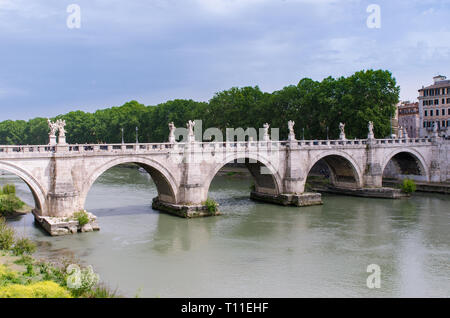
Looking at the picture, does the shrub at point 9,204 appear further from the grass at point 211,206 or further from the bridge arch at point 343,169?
the bridge arch at point 343,169

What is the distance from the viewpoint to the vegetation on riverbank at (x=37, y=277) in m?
11.4

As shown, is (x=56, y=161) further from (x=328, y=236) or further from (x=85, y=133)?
(x=85, y=133)

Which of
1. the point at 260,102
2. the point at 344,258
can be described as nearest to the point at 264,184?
the point at 344,258

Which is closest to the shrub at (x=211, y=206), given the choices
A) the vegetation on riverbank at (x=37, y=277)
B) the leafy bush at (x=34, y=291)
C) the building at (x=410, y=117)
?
the vegetation on riverbank at (x=37, y=277)

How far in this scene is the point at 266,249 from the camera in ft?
70.4

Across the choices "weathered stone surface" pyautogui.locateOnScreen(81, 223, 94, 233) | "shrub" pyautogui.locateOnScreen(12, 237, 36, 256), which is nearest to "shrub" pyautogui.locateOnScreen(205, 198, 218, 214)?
"weathered stone surface" pyautogui.locateOnScreen(81, 223, 94, 233)

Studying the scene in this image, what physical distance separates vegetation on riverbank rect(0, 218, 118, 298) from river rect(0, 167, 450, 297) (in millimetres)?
1353

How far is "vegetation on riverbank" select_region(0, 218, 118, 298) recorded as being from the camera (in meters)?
11.4

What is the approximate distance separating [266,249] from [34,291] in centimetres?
1233

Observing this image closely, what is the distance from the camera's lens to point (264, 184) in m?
35.4

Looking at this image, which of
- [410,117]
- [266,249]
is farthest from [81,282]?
[410,117]

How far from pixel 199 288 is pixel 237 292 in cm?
142

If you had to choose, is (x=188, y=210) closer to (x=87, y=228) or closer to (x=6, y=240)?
(x=87, y=228)

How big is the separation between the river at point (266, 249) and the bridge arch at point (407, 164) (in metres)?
9.86
